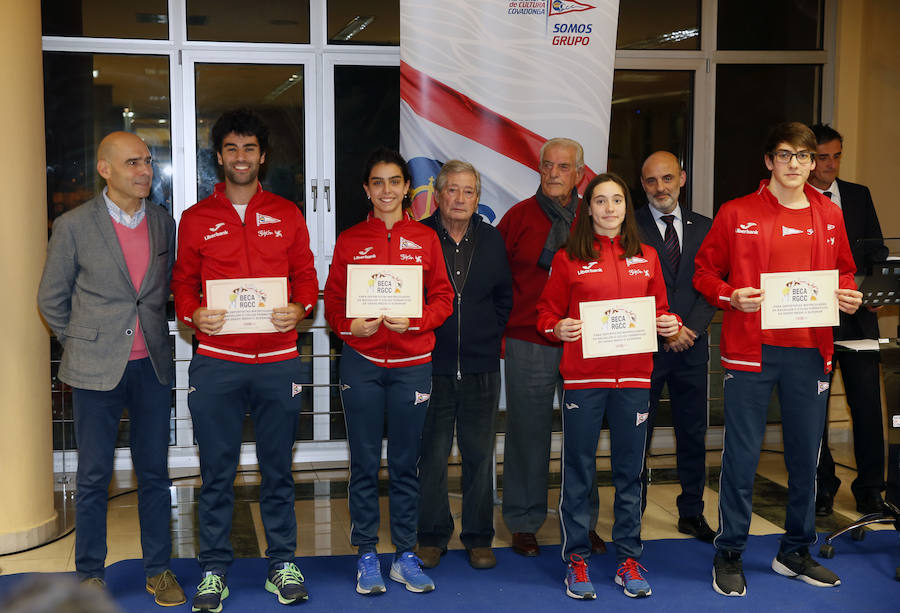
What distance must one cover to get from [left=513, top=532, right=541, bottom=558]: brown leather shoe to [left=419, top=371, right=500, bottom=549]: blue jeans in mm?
187

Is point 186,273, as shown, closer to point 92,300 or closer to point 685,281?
point 92,300

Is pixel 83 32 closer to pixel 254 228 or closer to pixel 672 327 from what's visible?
pixel 254 228

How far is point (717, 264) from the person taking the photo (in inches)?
140

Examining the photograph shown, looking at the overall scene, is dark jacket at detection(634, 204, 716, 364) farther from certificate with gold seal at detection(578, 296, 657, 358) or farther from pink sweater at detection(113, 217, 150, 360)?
pink sweater at detection(113, 217, 150, 360)

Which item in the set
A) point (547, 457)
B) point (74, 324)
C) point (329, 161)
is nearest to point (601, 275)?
point (547, 457)

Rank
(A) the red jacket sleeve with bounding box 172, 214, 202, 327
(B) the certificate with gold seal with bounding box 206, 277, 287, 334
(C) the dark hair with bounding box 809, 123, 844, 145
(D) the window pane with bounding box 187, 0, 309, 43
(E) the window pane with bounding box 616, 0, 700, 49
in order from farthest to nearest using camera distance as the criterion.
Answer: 1. (E) the window pane with bounding box 616, 0, 700, 49
2. (D) the window pane with bounding box 187, 0, 309, 43
3. (C) the dark hair with bounding box 809, 123, 844, 145
4. (A) the red jacket sleeve with bounding box 172, 214, 202, 327
5. (B) the certificate with gold seal with bounding box 206, 277, 287, 334

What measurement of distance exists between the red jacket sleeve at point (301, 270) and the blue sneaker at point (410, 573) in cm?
111

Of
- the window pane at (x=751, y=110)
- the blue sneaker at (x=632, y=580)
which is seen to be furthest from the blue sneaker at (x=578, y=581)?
the window pane at (x=751, y=110)

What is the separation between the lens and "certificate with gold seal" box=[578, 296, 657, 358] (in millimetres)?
3293

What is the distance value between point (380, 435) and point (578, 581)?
1.00 metres

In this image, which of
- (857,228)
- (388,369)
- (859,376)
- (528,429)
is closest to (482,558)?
(528,429)


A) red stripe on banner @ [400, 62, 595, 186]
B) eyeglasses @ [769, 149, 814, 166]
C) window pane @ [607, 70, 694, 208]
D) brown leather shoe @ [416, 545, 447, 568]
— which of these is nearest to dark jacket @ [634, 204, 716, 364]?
red stripe on banner @ [400, 62, 595, 186]

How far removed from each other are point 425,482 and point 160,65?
10.9 ft

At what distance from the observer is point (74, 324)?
10.6 feet
